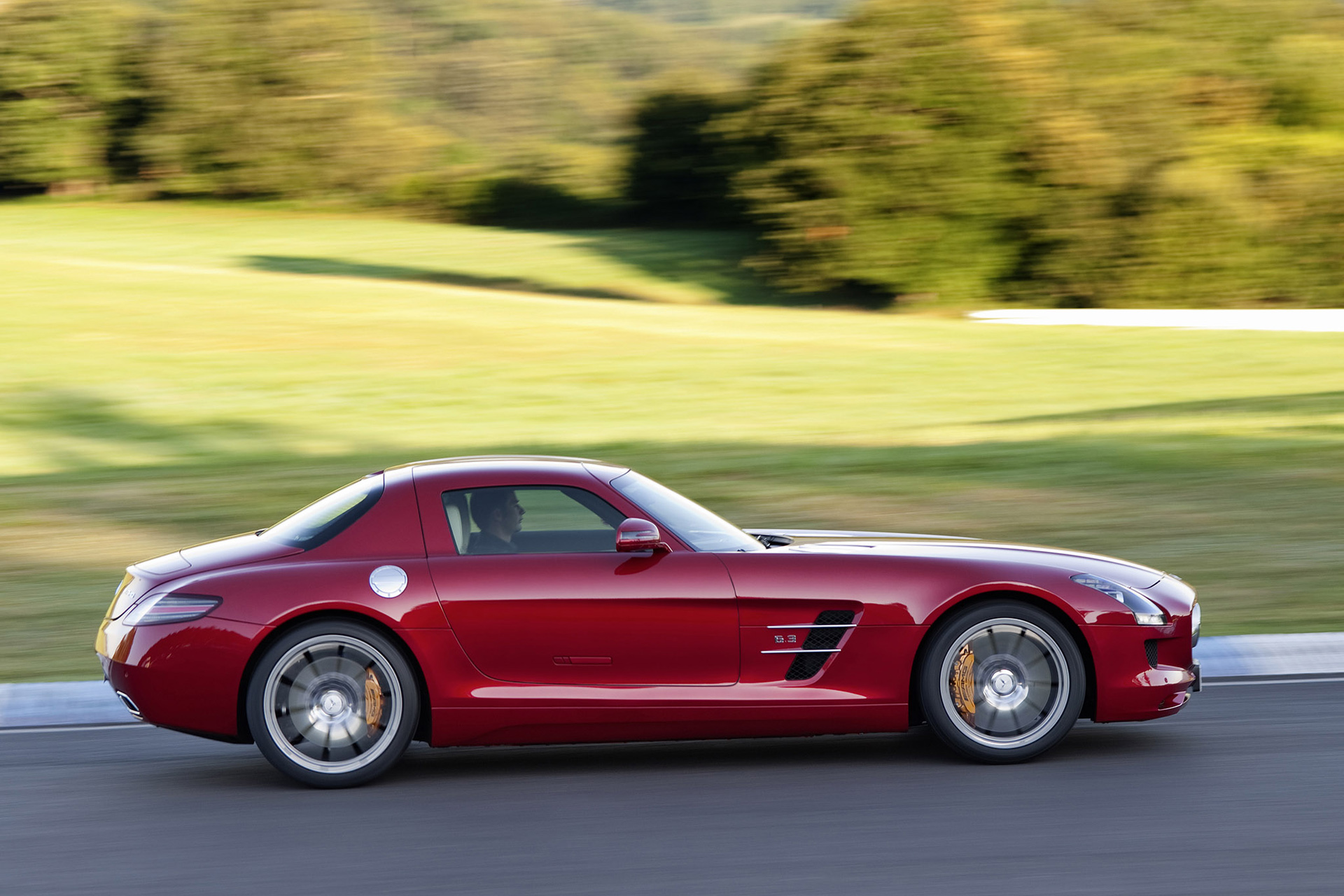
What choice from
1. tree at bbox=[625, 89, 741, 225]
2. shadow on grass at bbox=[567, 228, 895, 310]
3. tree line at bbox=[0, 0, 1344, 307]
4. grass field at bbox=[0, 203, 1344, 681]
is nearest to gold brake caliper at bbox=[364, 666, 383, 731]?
grass field at bbox=[0, 203, 1344, 681]

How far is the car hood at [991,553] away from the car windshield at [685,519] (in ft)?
0.64

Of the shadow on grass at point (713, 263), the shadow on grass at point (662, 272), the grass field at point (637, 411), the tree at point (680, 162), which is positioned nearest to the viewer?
the grass field at point (637, 411)

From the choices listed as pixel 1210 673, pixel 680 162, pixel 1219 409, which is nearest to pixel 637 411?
pixel 1219 409

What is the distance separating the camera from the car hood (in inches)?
231

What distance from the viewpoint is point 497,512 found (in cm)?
587

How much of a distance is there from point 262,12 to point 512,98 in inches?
1481

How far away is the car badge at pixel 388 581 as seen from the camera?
18.4ft

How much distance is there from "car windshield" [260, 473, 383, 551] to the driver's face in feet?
1.59

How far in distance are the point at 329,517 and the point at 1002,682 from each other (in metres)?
2.64

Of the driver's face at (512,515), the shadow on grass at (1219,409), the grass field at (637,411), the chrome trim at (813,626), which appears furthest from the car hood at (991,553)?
the shadow on grass at (1219,409)

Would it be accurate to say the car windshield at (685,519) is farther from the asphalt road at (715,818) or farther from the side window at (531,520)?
the asphalt road at (715,818)

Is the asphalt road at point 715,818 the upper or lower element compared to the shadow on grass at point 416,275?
lower

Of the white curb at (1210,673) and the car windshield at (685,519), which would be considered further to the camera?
the white curb at (1210,673)

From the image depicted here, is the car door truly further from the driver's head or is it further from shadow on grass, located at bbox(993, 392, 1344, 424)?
shadow on grass, located at bbox(993, 392, 1344, 424)
